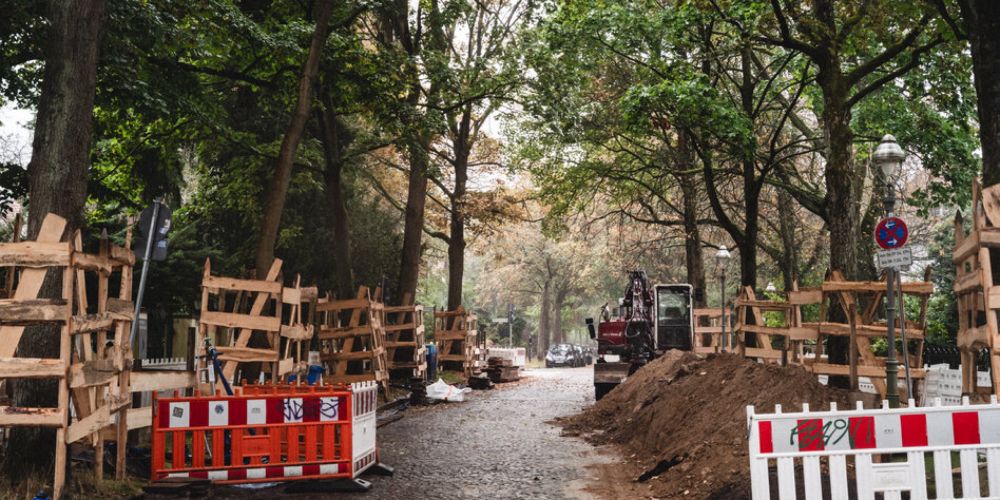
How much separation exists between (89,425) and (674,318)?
20.2 meters

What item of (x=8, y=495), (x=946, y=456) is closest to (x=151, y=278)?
(x=8, y=495)

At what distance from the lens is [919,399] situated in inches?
540

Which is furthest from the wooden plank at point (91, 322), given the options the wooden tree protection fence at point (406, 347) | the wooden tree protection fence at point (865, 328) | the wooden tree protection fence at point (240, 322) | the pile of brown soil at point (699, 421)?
the wooden tree protection fence at point (406, 347)

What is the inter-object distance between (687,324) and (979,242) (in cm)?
1733

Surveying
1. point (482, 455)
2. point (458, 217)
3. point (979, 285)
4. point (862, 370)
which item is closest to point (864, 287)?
point (862, 370)

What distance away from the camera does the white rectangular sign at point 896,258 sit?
36.0 feet

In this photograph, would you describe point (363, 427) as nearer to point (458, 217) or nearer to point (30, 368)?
point (30, 368)

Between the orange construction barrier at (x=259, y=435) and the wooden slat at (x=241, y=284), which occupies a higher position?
the wooden slat at (x=241, y=284)

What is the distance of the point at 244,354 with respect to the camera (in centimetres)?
1222

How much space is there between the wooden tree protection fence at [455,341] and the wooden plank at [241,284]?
53.6 ft

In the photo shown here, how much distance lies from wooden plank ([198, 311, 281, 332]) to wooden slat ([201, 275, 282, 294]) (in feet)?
1.32

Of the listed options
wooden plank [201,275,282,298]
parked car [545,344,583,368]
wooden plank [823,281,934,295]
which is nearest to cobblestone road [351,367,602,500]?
wooden plank [201,275,282,298]

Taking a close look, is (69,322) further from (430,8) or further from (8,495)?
(430,8)

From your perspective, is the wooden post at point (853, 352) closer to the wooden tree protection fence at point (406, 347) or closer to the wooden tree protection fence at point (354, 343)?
the wooden tree protection fence at point (354, 343)
